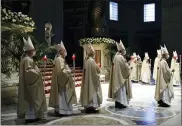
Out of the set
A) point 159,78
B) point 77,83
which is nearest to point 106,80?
point 77,83

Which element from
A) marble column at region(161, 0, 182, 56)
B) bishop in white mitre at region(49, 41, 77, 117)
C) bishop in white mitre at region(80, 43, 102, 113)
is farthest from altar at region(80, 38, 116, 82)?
bishop in white mitre at region(49, 41, 77, 117)

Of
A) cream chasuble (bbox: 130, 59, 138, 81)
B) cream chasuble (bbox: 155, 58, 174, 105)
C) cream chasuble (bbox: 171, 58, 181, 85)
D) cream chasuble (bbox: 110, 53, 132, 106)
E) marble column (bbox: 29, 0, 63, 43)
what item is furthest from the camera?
marble column (bbox: 29, 0, 63, 43)

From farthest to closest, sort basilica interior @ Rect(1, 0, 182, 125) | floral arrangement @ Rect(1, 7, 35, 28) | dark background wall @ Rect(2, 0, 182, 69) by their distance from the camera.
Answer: dark background wall @ Rect(2, 0, 182, 69)
floral arrangement @ Rect(1, 7, 35, 28)
basilica interior @ Rect(1, 0, 182, 125)

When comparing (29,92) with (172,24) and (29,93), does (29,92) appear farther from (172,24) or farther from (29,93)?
(172,24)

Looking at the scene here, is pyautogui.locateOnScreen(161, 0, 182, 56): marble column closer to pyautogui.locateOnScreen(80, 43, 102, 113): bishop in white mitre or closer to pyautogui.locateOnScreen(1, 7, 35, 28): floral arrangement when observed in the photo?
pyautogui.locateOnScreen(80, 43, 102, 113): bishop in white mitre

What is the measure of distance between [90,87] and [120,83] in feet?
2.94

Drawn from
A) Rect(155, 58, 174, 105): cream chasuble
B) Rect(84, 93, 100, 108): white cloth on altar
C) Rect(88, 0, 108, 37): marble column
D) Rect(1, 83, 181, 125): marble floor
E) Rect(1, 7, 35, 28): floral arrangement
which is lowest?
Rect(1, 83, 181, 125): marble floor

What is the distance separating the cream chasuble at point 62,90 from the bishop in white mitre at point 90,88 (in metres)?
0.44

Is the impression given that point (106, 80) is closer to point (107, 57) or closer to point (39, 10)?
point (107, 57)

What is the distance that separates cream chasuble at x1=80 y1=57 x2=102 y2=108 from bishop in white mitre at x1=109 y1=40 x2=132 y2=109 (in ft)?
1.97

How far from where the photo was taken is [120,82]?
7.59m

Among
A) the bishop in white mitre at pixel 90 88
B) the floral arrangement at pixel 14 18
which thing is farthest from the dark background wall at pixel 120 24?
the bishop in white mitre at pixel 90 88

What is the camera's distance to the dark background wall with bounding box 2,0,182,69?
1633cm

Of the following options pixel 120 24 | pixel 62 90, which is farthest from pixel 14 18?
pixel 120 24
